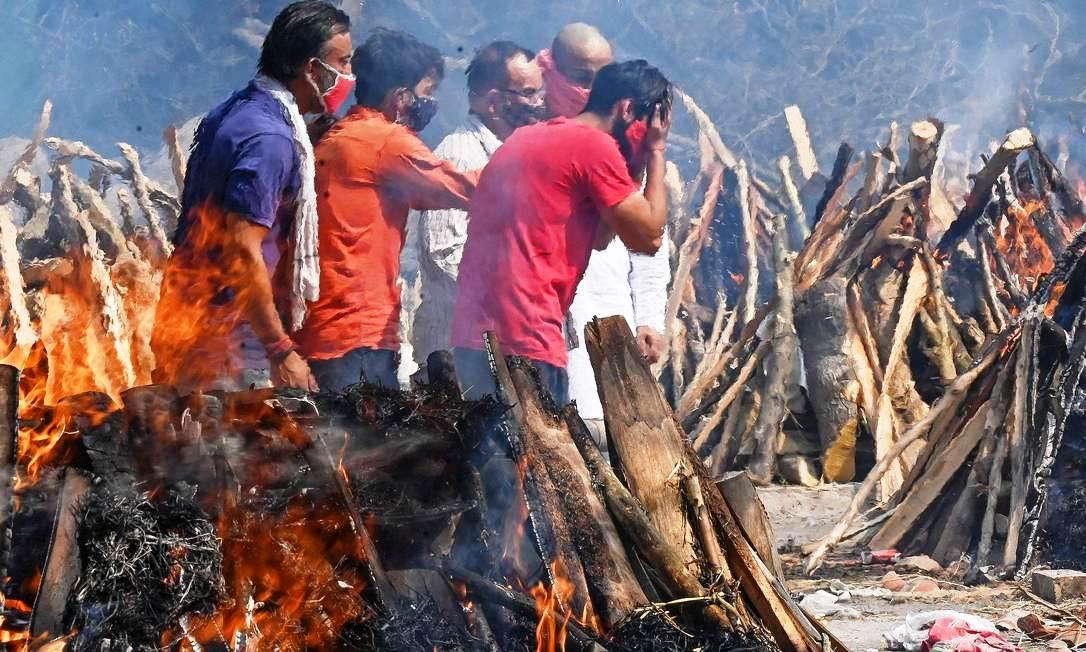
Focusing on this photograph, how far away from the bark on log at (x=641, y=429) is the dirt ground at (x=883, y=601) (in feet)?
3.84

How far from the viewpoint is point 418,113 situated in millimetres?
5070

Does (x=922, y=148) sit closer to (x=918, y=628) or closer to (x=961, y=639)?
(x=918, y=628)

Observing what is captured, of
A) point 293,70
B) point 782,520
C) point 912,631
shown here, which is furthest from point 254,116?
point 782,520

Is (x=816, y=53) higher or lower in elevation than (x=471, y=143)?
higher

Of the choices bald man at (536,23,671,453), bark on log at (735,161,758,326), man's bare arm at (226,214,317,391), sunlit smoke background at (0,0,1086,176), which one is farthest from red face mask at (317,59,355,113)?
sunlit smoke background at (0,0,1086,176)

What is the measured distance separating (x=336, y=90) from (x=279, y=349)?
42.6 inches

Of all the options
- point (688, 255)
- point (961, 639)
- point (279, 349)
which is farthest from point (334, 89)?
point (688, 255)

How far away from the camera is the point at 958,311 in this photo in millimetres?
9641

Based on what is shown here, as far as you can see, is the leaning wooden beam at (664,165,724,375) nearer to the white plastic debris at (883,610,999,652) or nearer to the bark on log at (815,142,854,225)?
the bark on log at (815,142,854,225)

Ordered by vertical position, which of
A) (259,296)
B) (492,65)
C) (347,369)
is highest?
(492,65)

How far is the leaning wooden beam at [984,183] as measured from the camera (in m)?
8.48

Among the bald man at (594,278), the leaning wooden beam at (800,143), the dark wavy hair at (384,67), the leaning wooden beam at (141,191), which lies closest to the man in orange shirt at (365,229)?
the dark wavy hair at (384,67)

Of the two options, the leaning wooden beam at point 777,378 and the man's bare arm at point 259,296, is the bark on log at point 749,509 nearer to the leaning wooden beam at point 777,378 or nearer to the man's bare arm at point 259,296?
the man's bare arm at point 259,296

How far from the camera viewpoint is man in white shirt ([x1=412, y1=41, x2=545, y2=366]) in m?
5.77
